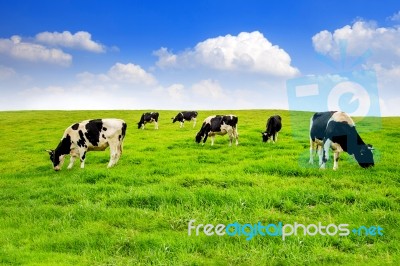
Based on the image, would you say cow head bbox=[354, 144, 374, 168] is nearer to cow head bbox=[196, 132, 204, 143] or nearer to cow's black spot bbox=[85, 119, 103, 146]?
cow's black spot bbox=[85, 119, 103, 146]

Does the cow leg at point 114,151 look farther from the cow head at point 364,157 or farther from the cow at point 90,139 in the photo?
the cow head at point 364,157

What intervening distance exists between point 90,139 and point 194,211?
29.8ft

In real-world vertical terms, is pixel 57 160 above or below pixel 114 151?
below

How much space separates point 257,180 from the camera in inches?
471

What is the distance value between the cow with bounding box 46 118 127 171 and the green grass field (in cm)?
116

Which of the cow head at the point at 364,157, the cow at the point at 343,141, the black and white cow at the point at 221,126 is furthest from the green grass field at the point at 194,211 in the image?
the black and white cow at the point at 221,126

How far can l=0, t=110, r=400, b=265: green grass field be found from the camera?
7176mm

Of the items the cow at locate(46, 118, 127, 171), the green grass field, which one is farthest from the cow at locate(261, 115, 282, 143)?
the cow at locate(46, 118, 127, 171)

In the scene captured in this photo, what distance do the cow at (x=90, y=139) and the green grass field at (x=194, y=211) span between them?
1.16m

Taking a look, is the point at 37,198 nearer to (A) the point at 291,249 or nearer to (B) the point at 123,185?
(B) the point at 123,185

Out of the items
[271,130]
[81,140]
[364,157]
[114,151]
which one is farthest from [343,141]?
[81,140]

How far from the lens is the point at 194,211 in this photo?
30.6 ft

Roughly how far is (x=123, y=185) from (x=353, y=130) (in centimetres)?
810

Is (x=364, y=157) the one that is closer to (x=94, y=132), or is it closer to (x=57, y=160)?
(x=94, y=132)
